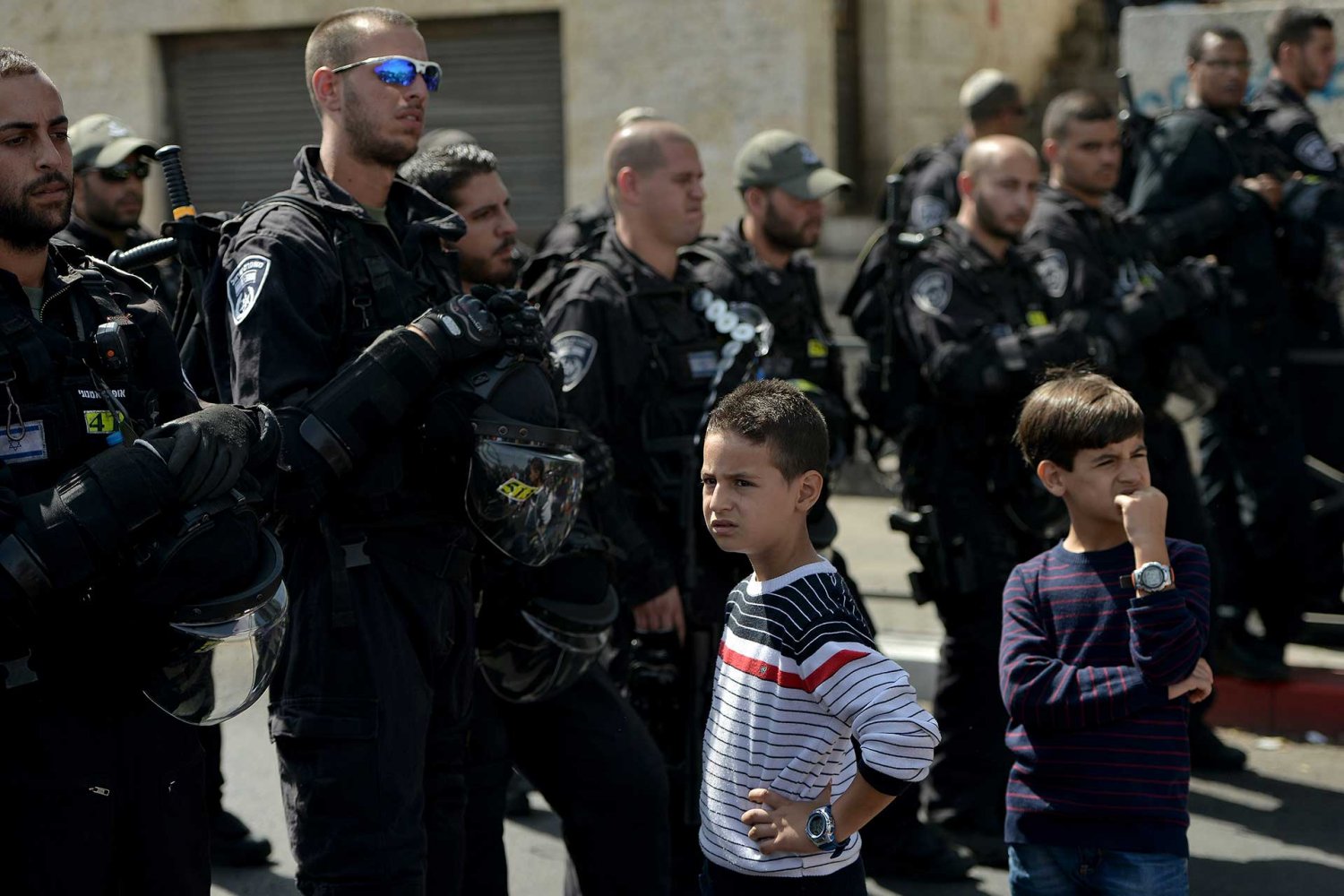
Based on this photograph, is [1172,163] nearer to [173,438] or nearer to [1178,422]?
[1178,422]

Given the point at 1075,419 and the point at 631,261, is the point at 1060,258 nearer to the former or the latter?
the point at 631,261

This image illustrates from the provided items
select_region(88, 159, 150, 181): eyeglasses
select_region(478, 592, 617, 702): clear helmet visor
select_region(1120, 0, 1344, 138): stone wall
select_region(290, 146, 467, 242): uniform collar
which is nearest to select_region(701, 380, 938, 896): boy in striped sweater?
select_region(478, 592, 617, 702): clear helmet visor

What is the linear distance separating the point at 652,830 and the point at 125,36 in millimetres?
11203

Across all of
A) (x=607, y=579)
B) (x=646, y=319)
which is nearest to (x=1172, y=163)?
(x=646, y=319)

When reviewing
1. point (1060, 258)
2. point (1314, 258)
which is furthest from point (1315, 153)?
point (1060, 258)

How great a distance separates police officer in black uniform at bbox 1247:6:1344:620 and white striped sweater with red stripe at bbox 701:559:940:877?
162 inches

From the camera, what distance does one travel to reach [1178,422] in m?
5.83

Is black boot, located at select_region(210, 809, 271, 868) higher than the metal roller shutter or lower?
lower

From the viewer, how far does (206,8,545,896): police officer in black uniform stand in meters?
3.20

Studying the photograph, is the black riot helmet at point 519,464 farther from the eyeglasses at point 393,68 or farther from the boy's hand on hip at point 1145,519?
the boy's hand on hip at point 1145,519

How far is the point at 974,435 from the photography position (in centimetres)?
522

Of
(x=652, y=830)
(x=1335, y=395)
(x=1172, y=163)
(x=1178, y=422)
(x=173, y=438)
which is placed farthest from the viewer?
(x=1335, y=395)

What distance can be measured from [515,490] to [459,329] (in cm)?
35

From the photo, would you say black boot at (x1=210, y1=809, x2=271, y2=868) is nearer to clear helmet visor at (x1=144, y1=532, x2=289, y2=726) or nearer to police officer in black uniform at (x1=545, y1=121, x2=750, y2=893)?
police officer in black uniform at (x1=545, y1=121, x2=750, y2=893)
